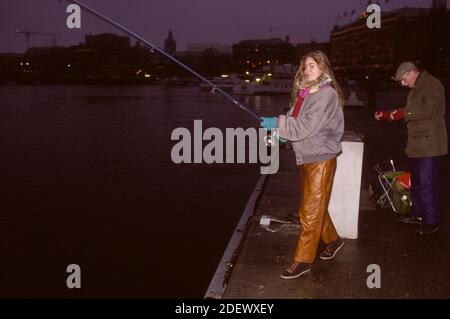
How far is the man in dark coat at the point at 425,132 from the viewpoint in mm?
5680

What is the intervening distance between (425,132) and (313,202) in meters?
1.92

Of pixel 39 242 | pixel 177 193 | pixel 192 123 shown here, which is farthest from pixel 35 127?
pixel 39 242

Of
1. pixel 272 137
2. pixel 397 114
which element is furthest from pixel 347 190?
pixel 272 137

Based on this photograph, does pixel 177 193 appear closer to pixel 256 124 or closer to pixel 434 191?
pixel 434 191

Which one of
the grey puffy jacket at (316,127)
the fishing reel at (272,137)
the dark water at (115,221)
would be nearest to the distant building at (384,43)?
the dark water at (115,221)

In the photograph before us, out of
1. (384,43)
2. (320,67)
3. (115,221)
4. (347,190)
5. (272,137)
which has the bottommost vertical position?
(115,221)

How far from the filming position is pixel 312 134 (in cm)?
451

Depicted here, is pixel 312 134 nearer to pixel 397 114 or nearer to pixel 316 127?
pixel 316 127

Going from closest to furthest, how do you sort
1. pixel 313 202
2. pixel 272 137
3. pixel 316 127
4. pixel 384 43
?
pixel 316 127, pixel 313 202, pixel 272 137, pixel 384 43

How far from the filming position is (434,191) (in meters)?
5.92

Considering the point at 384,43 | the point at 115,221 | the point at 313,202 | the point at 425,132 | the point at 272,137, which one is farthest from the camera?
the point at 384,43

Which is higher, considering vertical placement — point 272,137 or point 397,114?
point 397,114

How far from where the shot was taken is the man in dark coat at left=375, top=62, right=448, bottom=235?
5.68 meters
